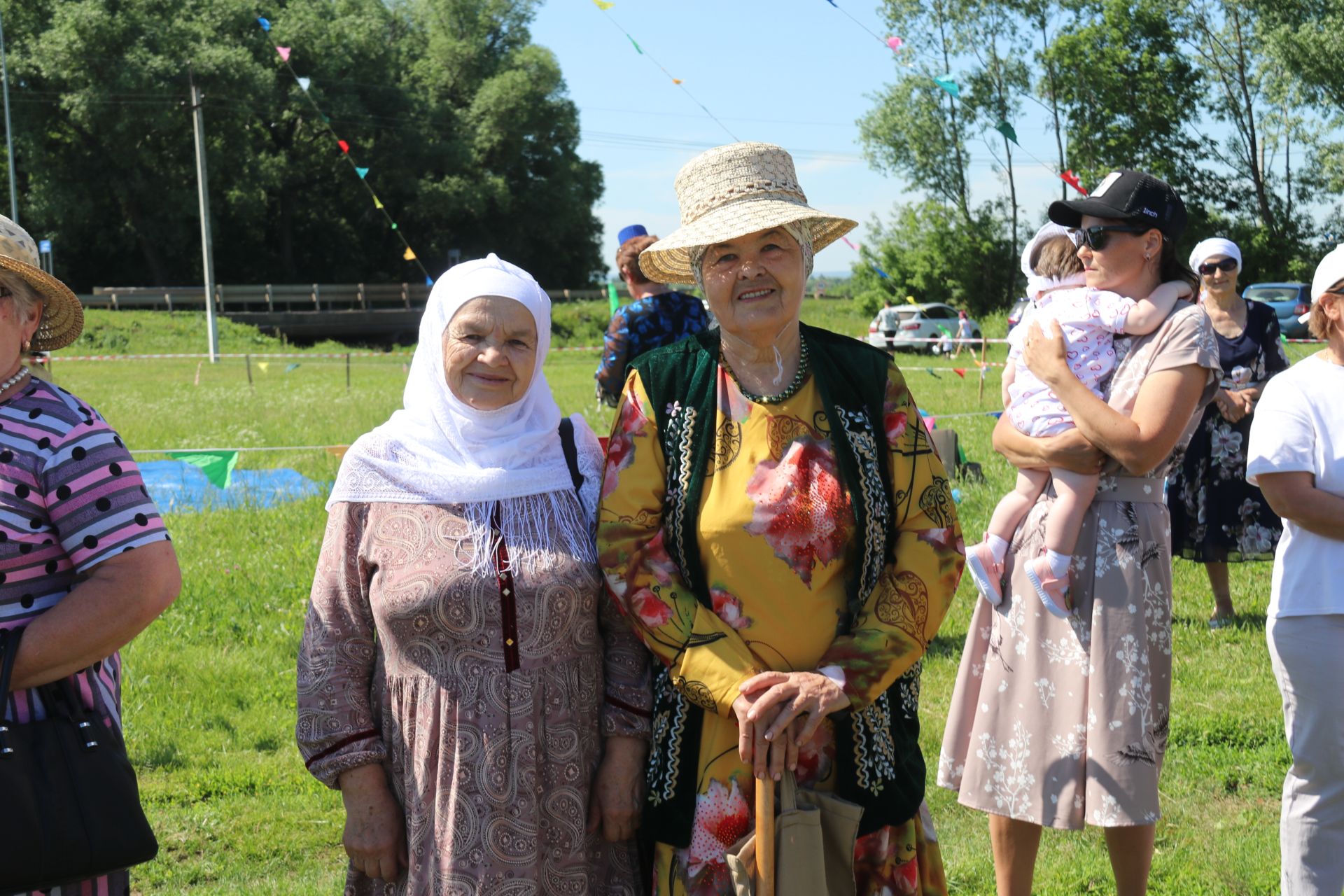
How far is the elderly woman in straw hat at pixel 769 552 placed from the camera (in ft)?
8.00

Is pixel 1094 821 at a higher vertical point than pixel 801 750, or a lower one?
lower

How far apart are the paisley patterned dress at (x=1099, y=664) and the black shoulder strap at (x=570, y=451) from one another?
1343mm

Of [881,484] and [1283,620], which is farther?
[1283,620]

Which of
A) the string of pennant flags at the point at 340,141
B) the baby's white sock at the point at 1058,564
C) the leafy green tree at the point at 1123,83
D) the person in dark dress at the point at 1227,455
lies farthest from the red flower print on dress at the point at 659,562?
the leafy green tree at the point at 1123,83

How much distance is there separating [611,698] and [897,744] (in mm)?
625

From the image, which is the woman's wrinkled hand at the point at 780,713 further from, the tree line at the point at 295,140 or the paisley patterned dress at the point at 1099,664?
the tree line at the point at 295,140

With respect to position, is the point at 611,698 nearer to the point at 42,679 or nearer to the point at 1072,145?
the point at 42,679

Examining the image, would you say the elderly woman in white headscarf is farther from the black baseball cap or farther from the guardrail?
the guardrail

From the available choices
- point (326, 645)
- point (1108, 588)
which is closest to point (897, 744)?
point (1108, 588)

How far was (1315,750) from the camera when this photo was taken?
9.97 ft

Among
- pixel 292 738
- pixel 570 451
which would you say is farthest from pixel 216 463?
pixel 570 451

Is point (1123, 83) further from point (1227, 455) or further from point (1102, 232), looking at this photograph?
point (1102, 232)

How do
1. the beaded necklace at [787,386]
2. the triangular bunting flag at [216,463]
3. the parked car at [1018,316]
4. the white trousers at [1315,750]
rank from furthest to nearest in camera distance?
the triangular bunting flag at [216,463] → the parked car at [1018,316] → the white trousers at [1315,750] → the beaded necklace at [787,386]

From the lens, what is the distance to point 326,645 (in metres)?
2.53
